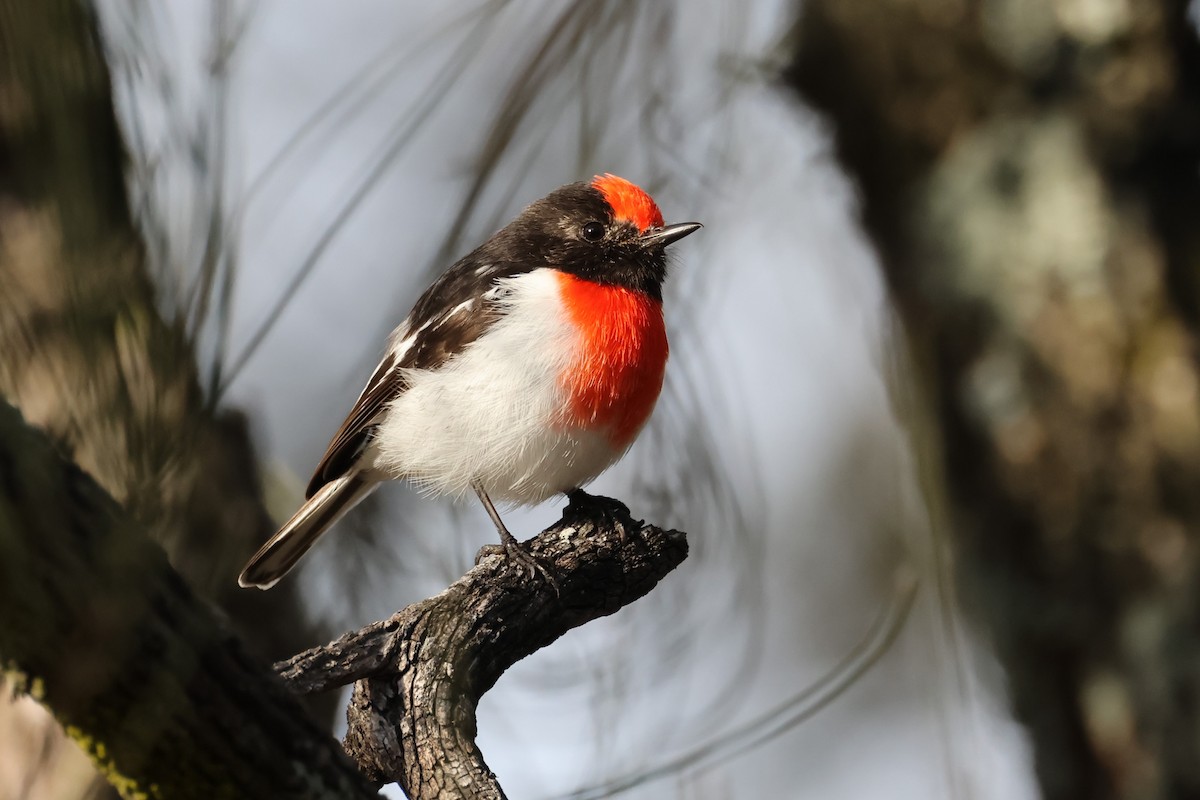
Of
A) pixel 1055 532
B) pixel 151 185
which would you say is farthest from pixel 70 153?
pixel 1055 532

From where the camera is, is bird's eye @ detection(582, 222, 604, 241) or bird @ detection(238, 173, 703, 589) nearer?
bird @ detection(238, 173, 703, 589)

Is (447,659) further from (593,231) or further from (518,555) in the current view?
(593,231)

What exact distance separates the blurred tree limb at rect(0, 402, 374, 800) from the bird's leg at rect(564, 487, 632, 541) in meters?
1.67

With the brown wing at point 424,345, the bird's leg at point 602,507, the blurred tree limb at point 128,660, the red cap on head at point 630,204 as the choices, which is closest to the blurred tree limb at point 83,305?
the blurred tree limb at point 128,660

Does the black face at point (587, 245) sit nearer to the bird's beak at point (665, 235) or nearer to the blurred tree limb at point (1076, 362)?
the bird's beak at point (665, 235)

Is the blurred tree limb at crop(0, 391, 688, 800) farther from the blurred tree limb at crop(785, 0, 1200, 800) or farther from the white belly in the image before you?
the blurred tree limb at crop(785, 0, 1200, 800)

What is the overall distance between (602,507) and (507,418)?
1.48 ft

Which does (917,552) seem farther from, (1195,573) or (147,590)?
(147,590)

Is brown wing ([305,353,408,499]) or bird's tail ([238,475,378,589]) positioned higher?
brown wing ([305,353,408,499])

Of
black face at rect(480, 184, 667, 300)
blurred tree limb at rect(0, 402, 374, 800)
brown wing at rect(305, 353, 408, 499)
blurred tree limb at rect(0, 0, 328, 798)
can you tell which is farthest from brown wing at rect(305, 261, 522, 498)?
blurred tree limb at rect(0, 0, 328, 798)

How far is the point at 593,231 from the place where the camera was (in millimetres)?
4770

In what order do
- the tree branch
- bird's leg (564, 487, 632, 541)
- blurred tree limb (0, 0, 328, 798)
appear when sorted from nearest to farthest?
blurred tree limb (0, 0, 328, 798)
the tree branch
bird's leg (564, 487, 632, 541)

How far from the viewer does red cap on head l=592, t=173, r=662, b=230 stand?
471 centimetres

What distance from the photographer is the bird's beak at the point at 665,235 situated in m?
4.25
